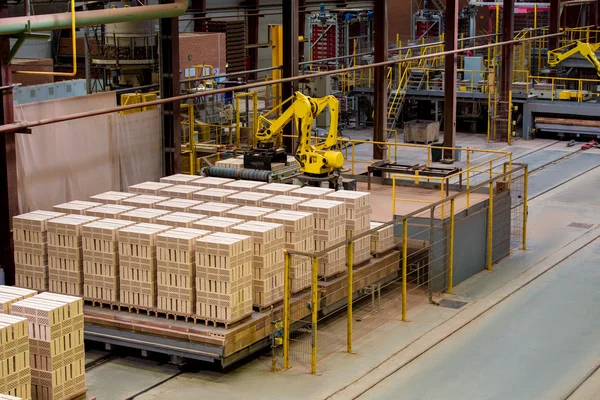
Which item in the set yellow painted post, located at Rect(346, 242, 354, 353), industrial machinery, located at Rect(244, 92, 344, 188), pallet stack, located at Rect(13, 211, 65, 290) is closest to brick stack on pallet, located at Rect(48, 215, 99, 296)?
pallet stack, located at Rect(13, 211, 65, 290)

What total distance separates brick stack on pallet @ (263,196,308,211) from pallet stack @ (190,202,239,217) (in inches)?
22.4

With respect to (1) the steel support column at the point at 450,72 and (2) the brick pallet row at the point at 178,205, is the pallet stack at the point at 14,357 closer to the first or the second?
(2) the brick pallet row at the point at 178,205

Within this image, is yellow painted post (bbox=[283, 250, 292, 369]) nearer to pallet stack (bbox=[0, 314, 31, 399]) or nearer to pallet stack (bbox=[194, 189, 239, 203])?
pallet stack (bbox=[194, 189, 239, 203])

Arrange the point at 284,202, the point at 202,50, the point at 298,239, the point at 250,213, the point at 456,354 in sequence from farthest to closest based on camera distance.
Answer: the point at 202,50 → the point at 284,202 → the point at 250,213 → the point at 298,239 → the point at 456,354

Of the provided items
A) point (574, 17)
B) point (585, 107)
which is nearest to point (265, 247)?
point (585, 107)

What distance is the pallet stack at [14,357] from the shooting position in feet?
37.1

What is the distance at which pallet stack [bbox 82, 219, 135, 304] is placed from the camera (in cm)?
1468

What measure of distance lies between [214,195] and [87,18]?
3.69m

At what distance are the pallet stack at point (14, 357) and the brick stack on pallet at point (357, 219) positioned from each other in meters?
6.43

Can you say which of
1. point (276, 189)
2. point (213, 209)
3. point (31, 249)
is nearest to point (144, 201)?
point (213, 209)

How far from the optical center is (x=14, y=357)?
37.6 ft

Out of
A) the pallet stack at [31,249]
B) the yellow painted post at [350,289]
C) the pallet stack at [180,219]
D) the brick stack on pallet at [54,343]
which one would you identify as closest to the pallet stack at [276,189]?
the pallet stack at [180,219]

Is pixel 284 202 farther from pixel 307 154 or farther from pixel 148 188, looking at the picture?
pixel 307 154

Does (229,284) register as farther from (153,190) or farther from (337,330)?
(153,190)
